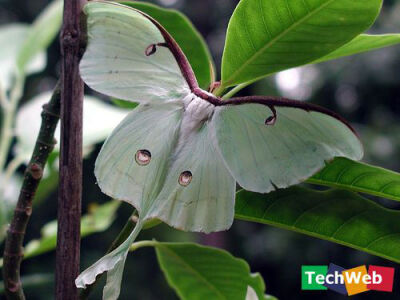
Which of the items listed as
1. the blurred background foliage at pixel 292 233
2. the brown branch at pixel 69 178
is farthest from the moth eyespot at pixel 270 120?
the blurred background foliage at pixel 292 233

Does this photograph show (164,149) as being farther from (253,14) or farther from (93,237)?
(93,237)

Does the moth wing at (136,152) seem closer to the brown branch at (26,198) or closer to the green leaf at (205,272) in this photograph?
the brown branch at (26,198)

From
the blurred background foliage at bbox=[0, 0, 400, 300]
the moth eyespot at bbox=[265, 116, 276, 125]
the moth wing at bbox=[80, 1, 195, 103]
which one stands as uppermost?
the moth wing at bbox=[80, 1, 195, 103]

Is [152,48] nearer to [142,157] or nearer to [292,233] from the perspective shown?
[142,157]

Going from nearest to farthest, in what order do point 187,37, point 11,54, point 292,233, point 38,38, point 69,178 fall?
1. point 69,178
2. point 187,37
3. point 38,38
4. point 11,54
5. point 292,233

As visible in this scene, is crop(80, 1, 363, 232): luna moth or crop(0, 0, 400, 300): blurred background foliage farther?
crop(0, 0, 400, 300): blurred background foliage

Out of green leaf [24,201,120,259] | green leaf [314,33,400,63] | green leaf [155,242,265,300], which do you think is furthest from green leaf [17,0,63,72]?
green leaf [314,33,400,63]

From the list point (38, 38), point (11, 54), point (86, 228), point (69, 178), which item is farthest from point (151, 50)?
point (11, 54)

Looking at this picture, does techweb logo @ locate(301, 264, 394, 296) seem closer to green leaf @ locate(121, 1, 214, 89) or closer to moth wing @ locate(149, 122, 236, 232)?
moth wing @ locate(149, 122, 236, 232)
